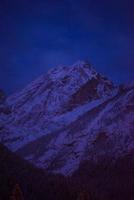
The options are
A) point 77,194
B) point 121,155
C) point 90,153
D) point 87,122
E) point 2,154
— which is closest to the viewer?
point 77,194

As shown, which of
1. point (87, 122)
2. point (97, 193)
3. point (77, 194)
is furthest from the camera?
point (87, 122)

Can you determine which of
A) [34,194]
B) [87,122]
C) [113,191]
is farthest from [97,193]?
[87,122]

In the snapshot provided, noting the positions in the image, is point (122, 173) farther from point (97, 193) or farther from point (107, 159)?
point (97, 193)

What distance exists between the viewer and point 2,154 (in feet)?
480

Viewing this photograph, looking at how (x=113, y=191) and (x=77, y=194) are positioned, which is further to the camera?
(x=113, y=191)

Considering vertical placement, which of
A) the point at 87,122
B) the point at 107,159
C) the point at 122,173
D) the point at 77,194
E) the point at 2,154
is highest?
the point at 87,122

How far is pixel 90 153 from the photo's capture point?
6609 inches

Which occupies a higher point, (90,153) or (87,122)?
(87,122)

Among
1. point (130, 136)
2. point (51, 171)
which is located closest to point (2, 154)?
point (51, 171)

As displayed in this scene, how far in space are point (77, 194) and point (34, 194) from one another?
12.3 metres

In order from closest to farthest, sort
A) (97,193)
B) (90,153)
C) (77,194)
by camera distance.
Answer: (77,194) < (97,193) < (90,153)

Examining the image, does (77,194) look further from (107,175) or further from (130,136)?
(130,136)

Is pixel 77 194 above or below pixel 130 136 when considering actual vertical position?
below

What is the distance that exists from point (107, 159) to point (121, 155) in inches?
218
